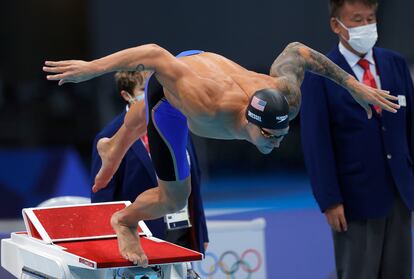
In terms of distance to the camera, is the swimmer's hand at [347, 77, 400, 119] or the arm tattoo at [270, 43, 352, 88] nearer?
the arm tattoo at [270, 43, 352, 88]

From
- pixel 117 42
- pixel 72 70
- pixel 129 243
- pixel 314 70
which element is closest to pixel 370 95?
pixel 314 70

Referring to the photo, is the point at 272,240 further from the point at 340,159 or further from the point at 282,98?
the point at 282,98

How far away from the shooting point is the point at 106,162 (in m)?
5.05

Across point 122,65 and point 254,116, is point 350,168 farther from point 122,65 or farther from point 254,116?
point 122,65

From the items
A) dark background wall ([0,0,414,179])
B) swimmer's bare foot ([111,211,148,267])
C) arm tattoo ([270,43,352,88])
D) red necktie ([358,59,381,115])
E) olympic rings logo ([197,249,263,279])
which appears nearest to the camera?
swimmer's bare foot ([111,211,148,267])

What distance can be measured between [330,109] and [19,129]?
8.52 metres

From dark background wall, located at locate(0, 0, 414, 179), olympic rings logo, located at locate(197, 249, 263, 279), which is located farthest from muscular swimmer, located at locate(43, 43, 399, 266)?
dark background wall, located at locate(0, 0, 414, 179)

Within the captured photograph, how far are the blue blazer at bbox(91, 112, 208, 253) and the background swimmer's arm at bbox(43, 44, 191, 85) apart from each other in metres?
1.12

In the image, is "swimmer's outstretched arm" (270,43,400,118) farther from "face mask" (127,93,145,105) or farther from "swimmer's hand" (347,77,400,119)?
"face mask" (127,93,145,105)

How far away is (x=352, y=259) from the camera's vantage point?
18.0 feet

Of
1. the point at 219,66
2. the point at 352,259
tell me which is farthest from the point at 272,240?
the point at 219,66

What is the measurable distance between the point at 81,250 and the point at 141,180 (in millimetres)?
812

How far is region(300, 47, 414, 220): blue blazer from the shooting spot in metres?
5.40

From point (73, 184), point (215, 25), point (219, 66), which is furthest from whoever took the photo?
point (215, 25)
